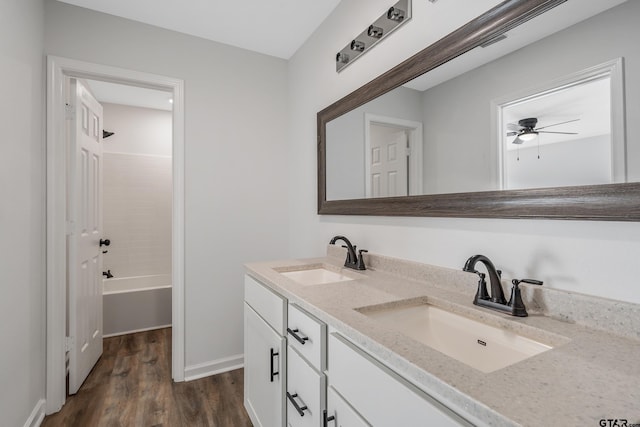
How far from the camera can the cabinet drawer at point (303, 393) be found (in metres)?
1.02

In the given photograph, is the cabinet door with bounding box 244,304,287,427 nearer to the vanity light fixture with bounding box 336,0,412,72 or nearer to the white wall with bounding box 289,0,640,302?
the white wall with bounding box 289,0,640,302

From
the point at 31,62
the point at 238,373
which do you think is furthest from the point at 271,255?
the point at 31,62

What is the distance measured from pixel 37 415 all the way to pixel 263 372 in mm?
1408

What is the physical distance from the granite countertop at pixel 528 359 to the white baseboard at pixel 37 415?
1.65 meters

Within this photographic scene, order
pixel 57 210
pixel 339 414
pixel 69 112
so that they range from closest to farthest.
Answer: pixel 339 414, pixel 57 210, pixel 69 112

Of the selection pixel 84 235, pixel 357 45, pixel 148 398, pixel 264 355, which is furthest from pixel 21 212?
pixel 357 45

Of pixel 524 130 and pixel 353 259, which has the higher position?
pixel 524 130

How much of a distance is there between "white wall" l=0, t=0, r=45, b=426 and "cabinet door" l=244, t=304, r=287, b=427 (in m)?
1.10

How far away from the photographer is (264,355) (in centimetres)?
148

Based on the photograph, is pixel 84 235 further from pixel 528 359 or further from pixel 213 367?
pixel 528 359

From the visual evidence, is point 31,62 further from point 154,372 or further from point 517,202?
point 517,202

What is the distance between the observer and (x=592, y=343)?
2.45ft

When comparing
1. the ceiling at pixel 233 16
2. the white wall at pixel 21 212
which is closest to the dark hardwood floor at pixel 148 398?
the white wall at pixel 21 212

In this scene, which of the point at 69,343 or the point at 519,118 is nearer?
the point at 519,118
